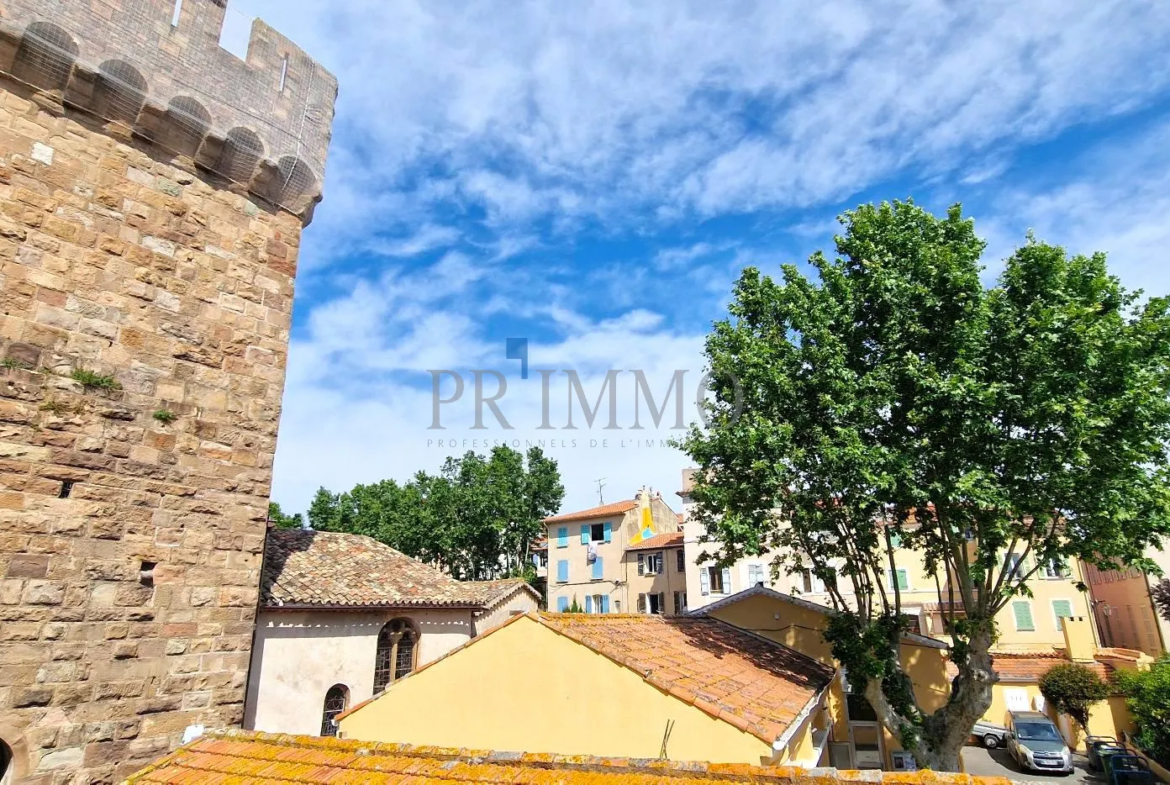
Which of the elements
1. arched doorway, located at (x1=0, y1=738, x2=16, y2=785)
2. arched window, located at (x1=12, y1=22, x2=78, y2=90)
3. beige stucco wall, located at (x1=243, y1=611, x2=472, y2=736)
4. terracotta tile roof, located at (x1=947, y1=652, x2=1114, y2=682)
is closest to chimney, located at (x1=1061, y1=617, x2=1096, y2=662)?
terracotta tile roof, located at (x1=947, y1=652, x2=1114, y2=682)

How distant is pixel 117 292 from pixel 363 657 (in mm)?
10108

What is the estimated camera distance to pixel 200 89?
7.39 meters

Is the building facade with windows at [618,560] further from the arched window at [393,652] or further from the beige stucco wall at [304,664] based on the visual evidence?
the beige stucco wall at [304,664]

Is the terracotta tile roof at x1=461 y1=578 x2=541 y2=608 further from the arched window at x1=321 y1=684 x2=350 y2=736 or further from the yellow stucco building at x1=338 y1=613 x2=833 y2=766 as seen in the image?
the yellow stucco building at x1=338 y1=613 x2=833 y2=766

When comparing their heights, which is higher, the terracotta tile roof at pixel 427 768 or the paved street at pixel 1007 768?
the terracotta tile roof at pixel 427 768

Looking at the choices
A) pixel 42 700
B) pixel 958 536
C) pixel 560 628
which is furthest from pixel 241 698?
pixel 958 536

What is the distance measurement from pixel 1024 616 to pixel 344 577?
29043 mm

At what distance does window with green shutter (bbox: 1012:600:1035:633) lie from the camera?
28.2 metres

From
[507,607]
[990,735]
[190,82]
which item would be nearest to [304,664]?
[190,82]

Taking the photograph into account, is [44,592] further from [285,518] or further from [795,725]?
[285,518]

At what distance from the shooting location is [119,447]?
6.35 meters

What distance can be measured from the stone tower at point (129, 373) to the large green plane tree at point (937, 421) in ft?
27.5

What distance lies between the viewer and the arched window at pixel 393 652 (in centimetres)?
1461

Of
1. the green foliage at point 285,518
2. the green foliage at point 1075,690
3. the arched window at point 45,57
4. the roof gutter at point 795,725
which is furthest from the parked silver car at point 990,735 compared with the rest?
the green foliage at point 285,518
